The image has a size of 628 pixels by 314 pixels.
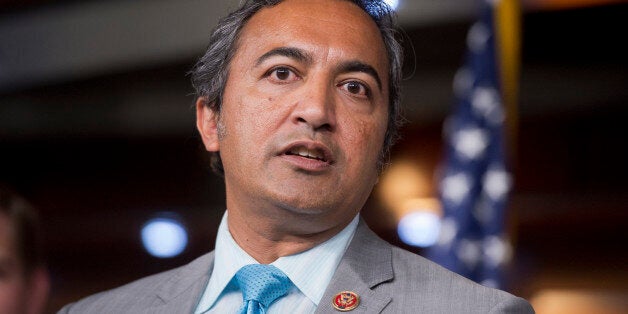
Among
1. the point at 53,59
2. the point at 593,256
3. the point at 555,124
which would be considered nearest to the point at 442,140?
the point at 555,124

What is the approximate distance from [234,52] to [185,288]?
56 cm

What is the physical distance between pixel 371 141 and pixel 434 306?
38cm

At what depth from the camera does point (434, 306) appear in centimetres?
159

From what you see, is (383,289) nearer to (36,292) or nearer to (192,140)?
(36,292)

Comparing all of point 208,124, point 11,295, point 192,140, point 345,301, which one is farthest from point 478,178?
point 192,140

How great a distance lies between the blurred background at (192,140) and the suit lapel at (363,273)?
2.80 metres

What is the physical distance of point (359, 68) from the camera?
1.80 meters

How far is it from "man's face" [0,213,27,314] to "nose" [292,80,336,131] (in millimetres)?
748

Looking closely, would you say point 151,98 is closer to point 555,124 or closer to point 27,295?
point 555,124

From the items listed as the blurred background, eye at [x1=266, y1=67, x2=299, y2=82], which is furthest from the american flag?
eye at [x1=266, y1=67, x2=299, y2=82]

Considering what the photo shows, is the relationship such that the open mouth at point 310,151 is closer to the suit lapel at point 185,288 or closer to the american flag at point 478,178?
the suit lapel at point 185,288

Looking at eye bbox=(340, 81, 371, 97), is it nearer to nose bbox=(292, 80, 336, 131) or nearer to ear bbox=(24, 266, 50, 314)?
nose bbox=(292, 80, 336, 131)

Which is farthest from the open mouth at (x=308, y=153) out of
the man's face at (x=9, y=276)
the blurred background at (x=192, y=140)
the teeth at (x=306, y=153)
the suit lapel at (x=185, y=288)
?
the blurred background at (x=192, y=140)

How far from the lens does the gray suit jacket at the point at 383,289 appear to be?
1571mm
